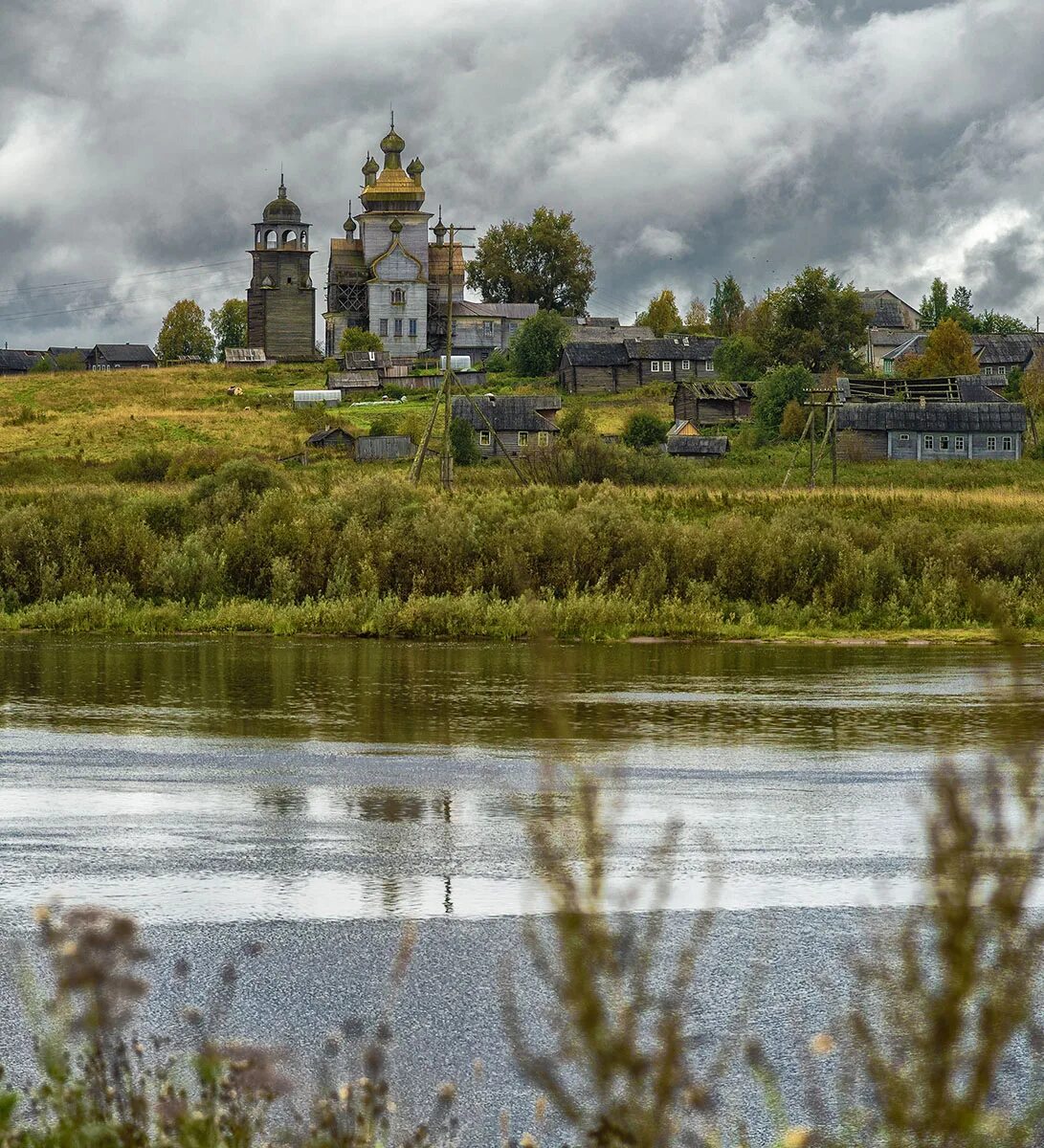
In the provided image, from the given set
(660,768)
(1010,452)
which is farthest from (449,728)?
(1010,452)

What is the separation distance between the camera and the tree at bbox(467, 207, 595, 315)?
133125 mm

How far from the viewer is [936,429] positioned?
81.1 m

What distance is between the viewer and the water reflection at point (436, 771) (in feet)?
28.4

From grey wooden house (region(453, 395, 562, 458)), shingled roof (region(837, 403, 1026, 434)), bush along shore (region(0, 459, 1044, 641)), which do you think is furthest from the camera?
grey wooden house (region(453, 395, 562, 458))

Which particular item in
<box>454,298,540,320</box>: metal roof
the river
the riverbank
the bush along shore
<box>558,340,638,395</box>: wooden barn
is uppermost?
<box>454,298,540,320</box>: metal roof

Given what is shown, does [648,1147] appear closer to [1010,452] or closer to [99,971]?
[99,971]

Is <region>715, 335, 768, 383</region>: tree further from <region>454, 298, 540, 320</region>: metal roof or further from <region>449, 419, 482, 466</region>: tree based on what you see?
<region>449, 419, 482, 466</region>: tree

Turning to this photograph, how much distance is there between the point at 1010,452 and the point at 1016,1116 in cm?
7830

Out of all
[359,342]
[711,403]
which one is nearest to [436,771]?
[711,403]

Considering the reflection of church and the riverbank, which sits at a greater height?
the reflection of church

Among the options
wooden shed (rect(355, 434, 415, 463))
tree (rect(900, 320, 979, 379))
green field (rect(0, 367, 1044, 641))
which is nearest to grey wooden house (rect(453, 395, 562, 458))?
wooden shed (rect(355, 434, 415, 463))

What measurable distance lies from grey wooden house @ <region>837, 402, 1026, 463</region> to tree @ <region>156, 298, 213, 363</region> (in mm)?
82618

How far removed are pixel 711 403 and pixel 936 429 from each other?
45.3 feet

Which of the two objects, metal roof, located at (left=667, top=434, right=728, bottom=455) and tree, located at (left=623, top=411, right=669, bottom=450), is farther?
tree, located at (left=623, top=411, right=669, bottom=450)
